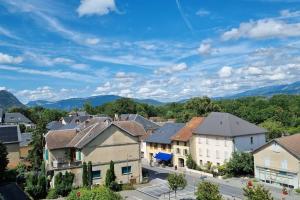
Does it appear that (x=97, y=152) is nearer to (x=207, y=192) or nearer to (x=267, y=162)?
(x=207, y=192)

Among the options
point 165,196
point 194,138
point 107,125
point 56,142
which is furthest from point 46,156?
point 194,138

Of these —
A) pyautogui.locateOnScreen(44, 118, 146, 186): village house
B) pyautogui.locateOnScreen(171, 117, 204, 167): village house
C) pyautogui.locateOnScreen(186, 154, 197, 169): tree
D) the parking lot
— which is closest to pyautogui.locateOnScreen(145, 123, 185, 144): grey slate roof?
pyautogui.locateOnScreen(171, 117, 204, 167): village house

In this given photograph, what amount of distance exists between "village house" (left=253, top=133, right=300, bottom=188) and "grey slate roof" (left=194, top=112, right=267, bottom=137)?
6907mm

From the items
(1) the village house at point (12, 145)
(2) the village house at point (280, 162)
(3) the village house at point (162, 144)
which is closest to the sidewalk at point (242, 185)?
(2) the village house at point (280, 162)

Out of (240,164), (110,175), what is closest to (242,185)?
(240,164)

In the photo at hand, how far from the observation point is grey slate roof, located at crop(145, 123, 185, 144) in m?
69.3

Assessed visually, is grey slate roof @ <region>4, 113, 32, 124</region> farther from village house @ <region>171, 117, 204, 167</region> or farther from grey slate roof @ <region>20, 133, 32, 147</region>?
village house @ <region>171, 117, 204, 167</region>

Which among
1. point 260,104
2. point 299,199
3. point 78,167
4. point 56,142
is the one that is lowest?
point 299,199

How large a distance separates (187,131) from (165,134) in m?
7.00

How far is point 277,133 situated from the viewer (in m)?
75.8

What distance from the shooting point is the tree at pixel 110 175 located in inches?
1884

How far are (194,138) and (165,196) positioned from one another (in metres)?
20.9

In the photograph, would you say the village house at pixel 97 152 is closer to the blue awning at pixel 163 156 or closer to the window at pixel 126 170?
the window at pixel 126 170

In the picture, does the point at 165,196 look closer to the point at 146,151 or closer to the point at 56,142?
the point at 56,142
